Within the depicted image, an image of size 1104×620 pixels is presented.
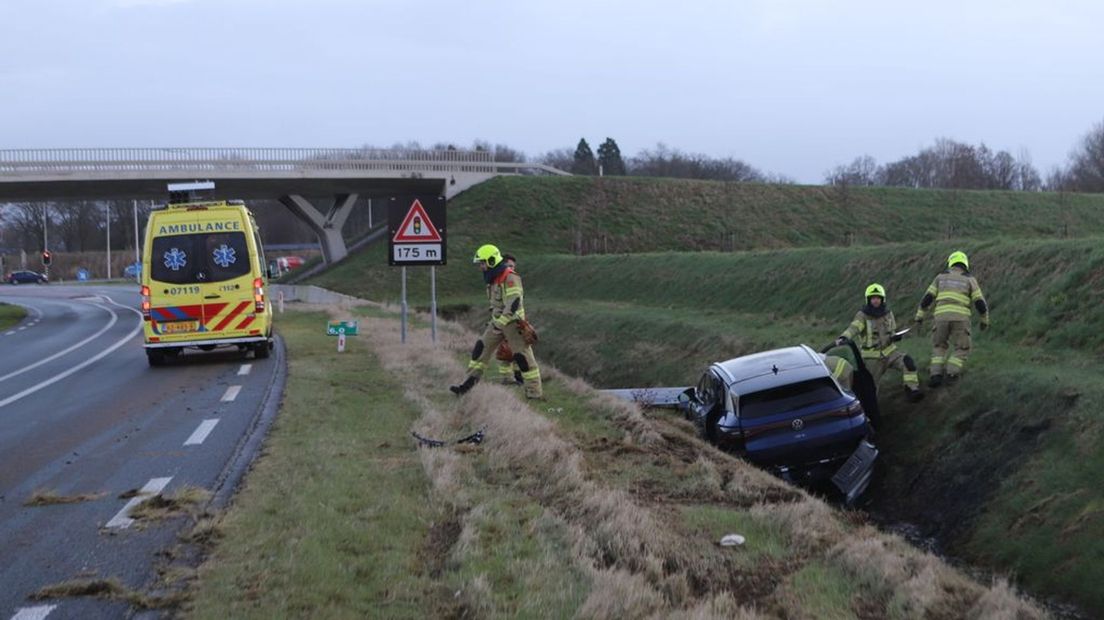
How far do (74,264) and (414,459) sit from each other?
113 metres

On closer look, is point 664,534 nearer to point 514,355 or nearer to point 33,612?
point 33,612

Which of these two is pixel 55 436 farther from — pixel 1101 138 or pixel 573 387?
pixel 1101 138

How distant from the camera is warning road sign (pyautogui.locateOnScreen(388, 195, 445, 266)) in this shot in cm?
1817

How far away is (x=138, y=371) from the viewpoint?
1745cm

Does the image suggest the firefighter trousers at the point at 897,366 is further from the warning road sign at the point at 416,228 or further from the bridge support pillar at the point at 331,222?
the bridge support pillar at the point at 331,222

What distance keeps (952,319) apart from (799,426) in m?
3.24

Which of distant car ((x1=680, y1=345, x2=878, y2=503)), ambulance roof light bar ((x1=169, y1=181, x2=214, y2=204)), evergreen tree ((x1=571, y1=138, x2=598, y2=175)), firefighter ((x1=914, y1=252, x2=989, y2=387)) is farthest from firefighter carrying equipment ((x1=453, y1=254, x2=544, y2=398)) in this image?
evergreen tree ((x1=571, y1=138, x2=598, y2=175))

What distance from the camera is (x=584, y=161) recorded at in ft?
366

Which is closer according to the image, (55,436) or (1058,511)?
(1058,511)

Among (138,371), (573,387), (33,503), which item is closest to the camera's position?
(33,503)

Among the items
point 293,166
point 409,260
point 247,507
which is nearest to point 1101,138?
point 293,166

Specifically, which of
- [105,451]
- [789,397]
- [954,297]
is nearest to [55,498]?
[105,451]

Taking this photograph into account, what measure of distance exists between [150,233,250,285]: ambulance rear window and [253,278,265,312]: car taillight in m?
0.28

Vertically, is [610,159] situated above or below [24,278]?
above
